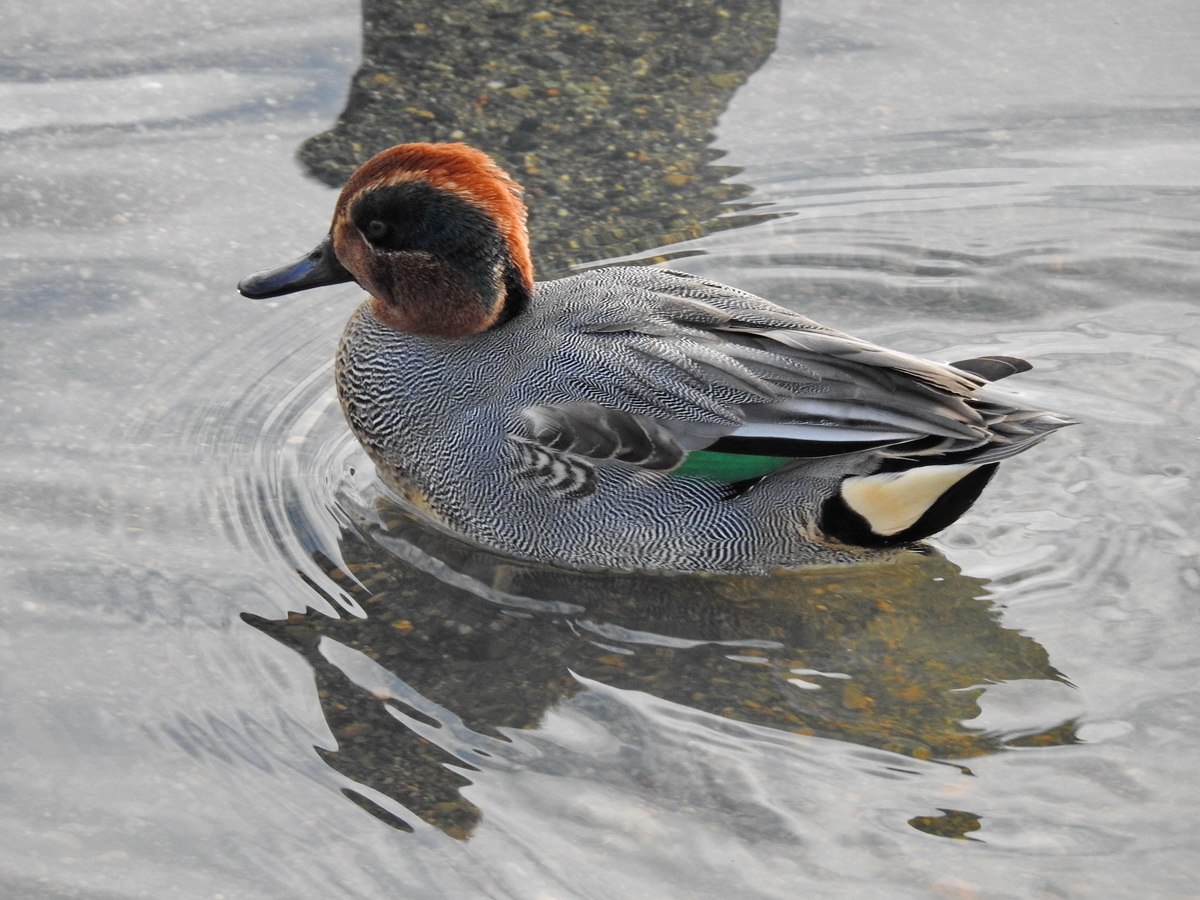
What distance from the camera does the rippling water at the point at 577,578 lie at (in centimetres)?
379

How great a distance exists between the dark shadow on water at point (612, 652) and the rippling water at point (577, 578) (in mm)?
14

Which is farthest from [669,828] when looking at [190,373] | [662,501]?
[190,373]

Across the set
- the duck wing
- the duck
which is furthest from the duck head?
the duck wing

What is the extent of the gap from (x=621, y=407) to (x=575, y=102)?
264cm

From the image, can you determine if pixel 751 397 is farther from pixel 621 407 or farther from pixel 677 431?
pixel 621 407

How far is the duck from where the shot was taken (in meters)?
4.39

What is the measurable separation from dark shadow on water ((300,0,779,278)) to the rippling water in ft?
0.50

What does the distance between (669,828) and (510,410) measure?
1.37 meters

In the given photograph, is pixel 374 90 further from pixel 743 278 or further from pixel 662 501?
pixel 662 501

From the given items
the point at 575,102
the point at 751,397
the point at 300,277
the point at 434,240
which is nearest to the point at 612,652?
the point at 751,397

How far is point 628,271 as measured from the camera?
4.88 meters

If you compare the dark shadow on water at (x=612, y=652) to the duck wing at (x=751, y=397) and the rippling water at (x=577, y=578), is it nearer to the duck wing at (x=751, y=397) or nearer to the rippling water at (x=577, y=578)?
the rippling water at (x=577, y=578)

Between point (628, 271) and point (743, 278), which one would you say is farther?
point (743, 278)

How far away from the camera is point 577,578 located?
4750 mm
